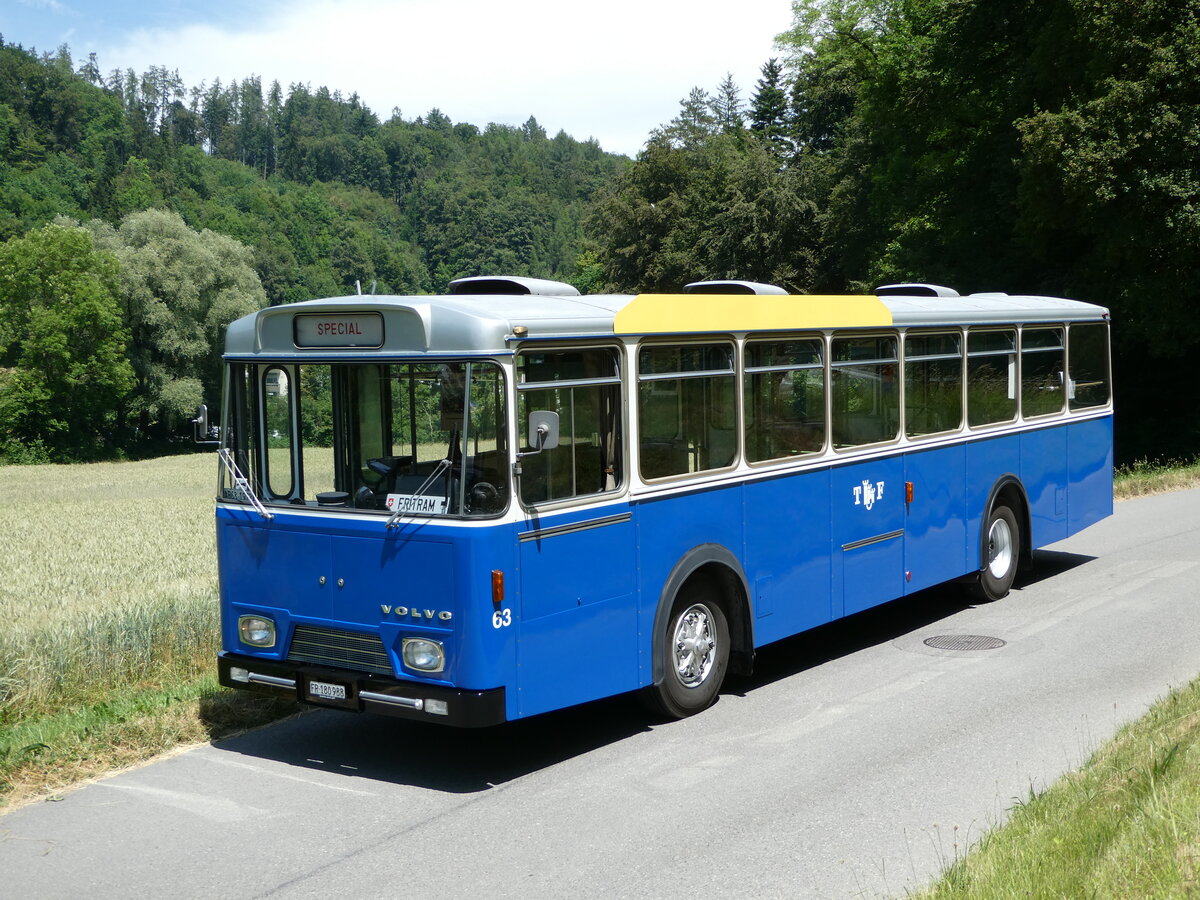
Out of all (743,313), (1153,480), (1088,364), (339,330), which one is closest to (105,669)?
(339,330)

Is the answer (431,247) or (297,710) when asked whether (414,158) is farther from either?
(297,710)

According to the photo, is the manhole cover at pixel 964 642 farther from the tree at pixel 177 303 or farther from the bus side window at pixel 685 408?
the tree at pixel 177 303

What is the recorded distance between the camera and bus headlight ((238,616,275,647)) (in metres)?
8.01

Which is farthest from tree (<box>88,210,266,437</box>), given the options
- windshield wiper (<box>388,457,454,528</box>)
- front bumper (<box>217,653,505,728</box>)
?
windshield wiper (<box>388,457,454,528</box>)

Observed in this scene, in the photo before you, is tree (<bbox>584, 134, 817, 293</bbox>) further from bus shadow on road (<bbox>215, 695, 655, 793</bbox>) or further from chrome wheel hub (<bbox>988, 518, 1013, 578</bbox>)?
bus shadow on road (<bbox>215, 695, 655, 793</bbox>)

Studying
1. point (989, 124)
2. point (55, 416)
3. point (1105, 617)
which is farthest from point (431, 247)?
point (1105, 617)

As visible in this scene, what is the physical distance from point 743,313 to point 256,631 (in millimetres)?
4006

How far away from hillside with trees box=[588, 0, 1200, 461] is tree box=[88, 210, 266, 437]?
2596 cm

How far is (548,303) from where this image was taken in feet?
26.3

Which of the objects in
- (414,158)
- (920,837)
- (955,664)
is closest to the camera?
(920,837)

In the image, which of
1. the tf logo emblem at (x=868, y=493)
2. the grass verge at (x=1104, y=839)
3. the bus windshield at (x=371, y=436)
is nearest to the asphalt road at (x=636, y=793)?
the grass verge at (x=1104, y=839)

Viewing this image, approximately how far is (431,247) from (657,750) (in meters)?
135

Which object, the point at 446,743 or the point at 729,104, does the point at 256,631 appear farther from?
the point at 729,104

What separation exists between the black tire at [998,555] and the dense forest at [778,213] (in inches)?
656
